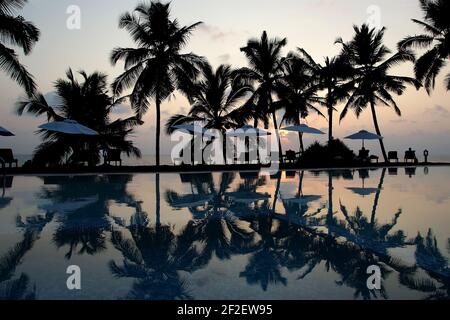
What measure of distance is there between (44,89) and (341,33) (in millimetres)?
22729

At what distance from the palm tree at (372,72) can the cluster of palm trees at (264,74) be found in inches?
2.7

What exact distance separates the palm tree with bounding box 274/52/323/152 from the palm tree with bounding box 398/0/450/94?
272 inches

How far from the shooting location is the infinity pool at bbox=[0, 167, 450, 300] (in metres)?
3.21

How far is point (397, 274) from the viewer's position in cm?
357

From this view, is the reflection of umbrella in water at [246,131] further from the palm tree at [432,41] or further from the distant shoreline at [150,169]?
the palm tree at [432,41]

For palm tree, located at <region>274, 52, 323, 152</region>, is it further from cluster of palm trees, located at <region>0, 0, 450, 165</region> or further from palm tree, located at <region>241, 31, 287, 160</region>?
palm tree, located at <region>241, 31, 287, 160</region>

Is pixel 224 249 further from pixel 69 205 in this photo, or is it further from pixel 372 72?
pixel 372 72

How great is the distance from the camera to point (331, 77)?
26875 mm

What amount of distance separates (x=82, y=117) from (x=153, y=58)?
5821 mm

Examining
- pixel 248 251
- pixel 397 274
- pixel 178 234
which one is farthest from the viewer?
pixel 178 234

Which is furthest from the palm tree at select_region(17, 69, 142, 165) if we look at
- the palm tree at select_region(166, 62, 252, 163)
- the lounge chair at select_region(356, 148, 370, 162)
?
the lounge chair at select_region(356, 148, 370, 162)
